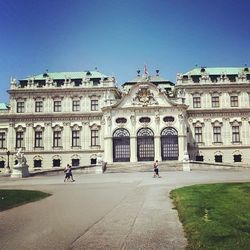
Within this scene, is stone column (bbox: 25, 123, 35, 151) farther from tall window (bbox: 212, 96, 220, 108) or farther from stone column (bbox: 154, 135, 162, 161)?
tall window (bbox: 212, 96, 220, 108)

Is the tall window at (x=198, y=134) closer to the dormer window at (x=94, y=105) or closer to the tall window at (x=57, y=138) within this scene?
the dormer window at (x=94, y=105)

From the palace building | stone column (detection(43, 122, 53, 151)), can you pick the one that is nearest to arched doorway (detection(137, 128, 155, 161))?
the palace building

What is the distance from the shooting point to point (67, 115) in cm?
5697

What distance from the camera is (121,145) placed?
2087 inches

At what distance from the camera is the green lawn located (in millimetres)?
7957

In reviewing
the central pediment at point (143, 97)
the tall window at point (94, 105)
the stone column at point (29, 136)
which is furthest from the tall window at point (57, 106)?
the central pediment at point (143, 97)

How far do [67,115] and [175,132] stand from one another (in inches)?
721

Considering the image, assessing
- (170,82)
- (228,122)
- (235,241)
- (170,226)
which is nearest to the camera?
(235,241)

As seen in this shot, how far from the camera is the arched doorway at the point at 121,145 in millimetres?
52875

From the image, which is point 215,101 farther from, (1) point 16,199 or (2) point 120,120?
(1) point 16,199

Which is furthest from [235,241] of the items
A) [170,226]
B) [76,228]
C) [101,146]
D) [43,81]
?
[43,81]

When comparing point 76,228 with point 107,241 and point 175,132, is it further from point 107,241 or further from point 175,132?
point 175,132

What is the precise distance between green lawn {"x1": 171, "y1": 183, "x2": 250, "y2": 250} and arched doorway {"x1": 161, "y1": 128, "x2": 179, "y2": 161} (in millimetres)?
36250

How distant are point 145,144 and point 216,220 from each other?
42745 mm
